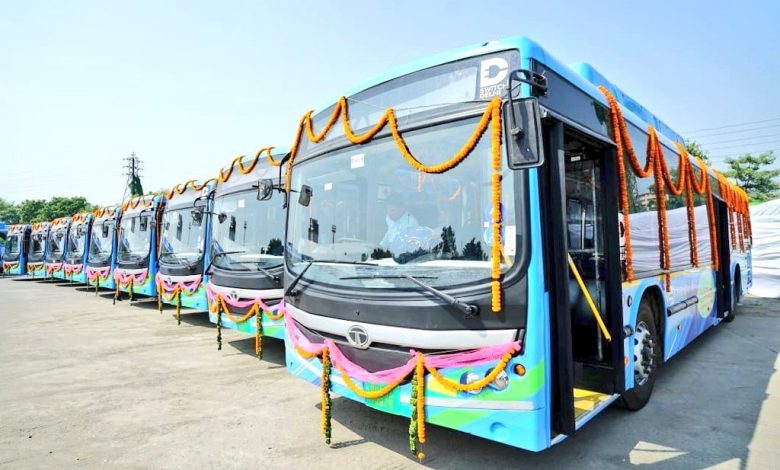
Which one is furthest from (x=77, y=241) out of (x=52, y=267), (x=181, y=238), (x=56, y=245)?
(x=181, y=238)

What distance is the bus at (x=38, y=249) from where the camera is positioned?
844 inches

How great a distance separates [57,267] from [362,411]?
2025 centimetres

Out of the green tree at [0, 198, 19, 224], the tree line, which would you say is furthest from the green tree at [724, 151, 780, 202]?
the green tree at [0, 198, 19, 224]

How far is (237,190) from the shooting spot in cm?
700

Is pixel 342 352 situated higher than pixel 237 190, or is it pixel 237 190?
pixel 237 190

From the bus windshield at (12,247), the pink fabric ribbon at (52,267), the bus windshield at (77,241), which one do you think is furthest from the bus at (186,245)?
the bus windshield at (12,247)

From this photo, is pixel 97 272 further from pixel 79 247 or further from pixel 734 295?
pixel 734 295

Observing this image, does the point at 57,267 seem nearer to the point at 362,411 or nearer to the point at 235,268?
the point at 235,268

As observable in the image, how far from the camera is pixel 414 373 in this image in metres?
2.97

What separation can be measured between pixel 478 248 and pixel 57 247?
73.0 ft

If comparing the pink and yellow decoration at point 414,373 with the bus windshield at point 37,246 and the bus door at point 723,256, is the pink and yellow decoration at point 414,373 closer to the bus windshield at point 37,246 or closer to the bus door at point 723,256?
the bus door at point 723,256

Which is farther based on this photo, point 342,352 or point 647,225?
point 647,225

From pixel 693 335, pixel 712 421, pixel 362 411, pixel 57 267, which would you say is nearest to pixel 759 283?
pixel 693 335

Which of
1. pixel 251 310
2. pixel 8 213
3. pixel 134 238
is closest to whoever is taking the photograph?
pixel 251 310
